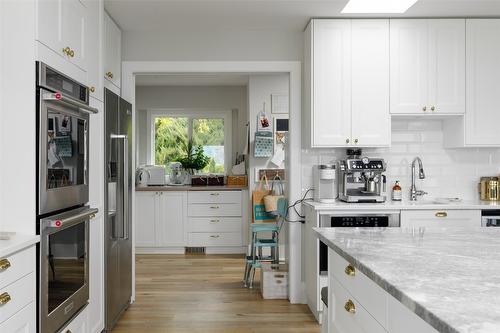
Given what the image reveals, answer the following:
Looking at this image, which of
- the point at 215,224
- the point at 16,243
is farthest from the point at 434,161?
the point at 16,243

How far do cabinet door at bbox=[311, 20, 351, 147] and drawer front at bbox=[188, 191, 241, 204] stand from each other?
8.96 ft

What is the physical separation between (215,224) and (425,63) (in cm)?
358

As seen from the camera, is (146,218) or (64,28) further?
(146,218)

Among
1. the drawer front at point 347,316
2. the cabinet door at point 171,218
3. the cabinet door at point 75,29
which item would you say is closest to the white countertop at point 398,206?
the drawer front at point 347,316

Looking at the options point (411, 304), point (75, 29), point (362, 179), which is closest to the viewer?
point (411, 304)

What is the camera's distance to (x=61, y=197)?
2.28 m

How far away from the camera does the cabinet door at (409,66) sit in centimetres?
380

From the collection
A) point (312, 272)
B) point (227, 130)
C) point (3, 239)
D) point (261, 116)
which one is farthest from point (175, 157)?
point (3, 239)

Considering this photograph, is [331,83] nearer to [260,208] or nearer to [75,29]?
[75,29]

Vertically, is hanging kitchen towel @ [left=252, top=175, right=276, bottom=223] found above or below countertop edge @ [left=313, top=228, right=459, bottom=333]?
below

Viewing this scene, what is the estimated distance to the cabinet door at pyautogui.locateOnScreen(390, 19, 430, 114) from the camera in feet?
12.5

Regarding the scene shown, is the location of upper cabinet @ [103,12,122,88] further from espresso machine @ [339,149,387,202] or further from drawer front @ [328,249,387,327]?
drawer front @ [328,249,387,327]

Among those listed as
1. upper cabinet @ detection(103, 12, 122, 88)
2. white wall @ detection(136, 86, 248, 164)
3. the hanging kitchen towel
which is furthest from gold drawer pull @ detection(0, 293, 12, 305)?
white wall @ detection(136, 86, 248, 164)

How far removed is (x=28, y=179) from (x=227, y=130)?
17.4 feet
